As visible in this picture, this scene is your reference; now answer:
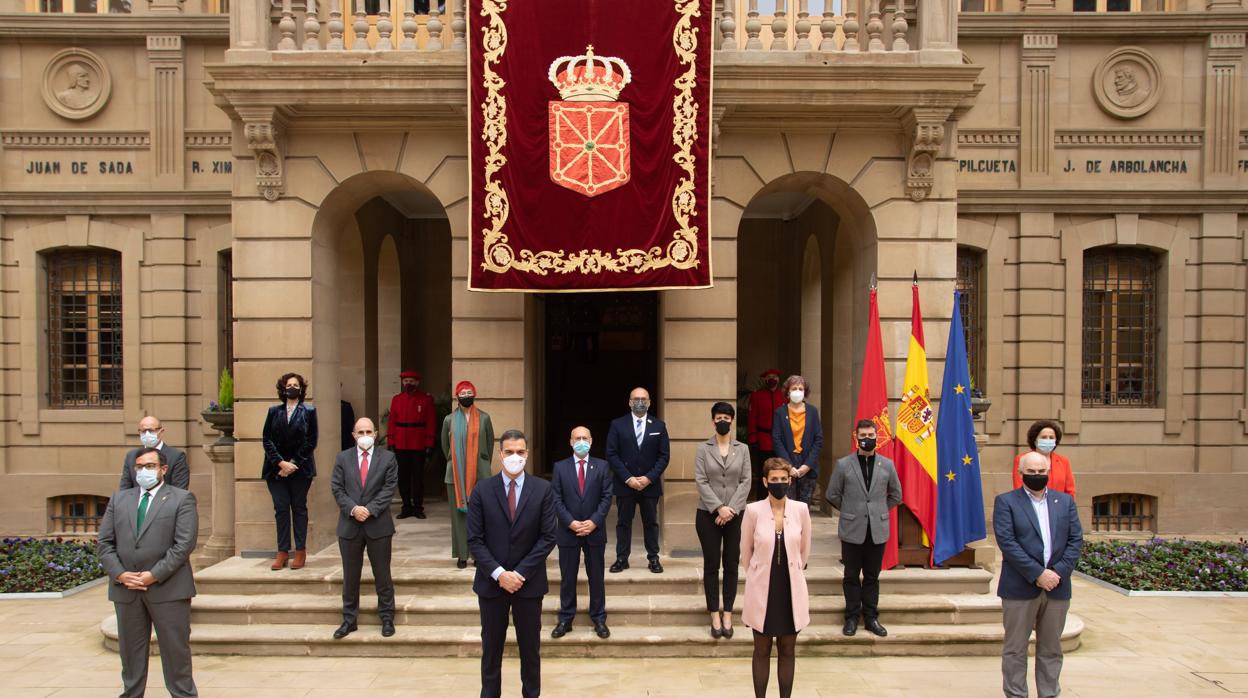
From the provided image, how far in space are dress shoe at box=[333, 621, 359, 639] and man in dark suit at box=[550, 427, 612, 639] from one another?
208 centimetres

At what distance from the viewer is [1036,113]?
16.2 meters

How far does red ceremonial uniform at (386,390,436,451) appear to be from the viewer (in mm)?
13500

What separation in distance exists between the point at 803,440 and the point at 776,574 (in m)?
3.48

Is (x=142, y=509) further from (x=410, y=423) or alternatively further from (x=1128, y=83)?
(x=1128, y=83)

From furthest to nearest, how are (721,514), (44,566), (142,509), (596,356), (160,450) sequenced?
(596,356) < (44,566) < (160,450) < (721,514) < (142,509)

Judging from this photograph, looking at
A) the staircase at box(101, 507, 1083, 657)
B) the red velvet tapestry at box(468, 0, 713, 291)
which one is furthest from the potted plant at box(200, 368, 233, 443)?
the red velvet tapestry at box(468, 0, 713, 291)

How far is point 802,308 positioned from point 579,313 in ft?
14.6

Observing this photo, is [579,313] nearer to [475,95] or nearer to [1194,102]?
[475,95]

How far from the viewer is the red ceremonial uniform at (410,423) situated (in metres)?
13.5

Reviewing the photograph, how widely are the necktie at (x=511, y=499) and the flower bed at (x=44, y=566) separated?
8184 mm

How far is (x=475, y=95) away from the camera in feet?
34.1

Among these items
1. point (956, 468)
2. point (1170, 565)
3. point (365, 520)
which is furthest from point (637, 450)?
point (1170, 565)

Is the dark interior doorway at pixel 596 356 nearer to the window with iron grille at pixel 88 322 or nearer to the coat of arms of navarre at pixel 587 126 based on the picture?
the coat of arms of navarre at pixel 587 126

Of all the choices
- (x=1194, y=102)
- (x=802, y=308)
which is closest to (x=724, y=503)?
(x=802, y=308)
